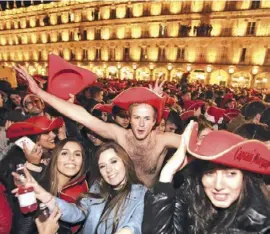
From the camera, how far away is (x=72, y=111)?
350cm

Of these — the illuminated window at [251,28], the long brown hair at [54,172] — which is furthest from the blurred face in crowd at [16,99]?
the illuminated window at [251,28]

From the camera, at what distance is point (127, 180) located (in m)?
2.77

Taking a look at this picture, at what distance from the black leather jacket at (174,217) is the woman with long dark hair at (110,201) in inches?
8.9

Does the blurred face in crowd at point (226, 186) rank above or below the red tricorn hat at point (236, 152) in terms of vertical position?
below

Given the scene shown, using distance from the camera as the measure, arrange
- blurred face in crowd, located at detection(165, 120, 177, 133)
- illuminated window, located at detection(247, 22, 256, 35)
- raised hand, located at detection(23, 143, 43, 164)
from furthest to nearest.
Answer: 1. illuminated window, located at detection(247, 22, 256, 35)
2. blurred face in crowd, located at detection(165, 120, 177, 133)
3. raised hand, located at detection(23, 143, 43, 164)

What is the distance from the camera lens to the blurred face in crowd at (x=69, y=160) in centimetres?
311

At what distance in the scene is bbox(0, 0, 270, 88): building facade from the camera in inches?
1294

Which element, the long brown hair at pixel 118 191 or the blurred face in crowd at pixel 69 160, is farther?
the blurred face in crowd at pixel 69 160

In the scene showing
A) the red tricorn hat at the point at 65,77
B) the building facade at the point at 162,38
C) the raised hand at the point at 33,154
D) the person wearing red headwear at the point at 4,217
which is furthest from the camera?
the building facade at the point at 162,38

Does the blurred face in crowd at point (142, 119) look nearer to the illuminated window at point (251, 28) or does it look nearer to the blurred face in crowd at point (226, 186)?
the blurred face in crowd at point (226, 186)

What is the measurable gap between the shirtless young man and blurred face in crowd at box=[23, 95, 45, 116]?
2442mm

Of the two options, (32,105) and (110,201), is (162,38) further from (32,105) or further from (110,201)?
(110,201)

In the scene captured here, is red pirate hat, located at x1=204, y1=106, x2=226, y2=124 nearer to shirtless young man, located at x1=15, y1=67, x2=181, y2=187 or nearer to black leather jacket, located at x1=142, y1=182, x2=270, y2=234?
shirtless young man, located at x1=15, y1=67, x2=181, y2=187

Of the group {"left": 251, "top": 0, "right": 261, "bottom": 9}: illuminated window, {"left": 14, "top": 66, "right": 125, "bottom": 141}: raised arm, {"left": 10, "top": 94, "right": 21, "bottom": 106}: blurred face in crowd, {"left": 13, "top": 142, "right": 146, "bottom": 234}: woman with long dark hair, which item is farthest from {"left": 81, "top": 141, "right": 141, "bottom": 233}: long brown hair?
{"left": 251, "top": 0, "right": 261, "bottom": 9}: illuminated window
